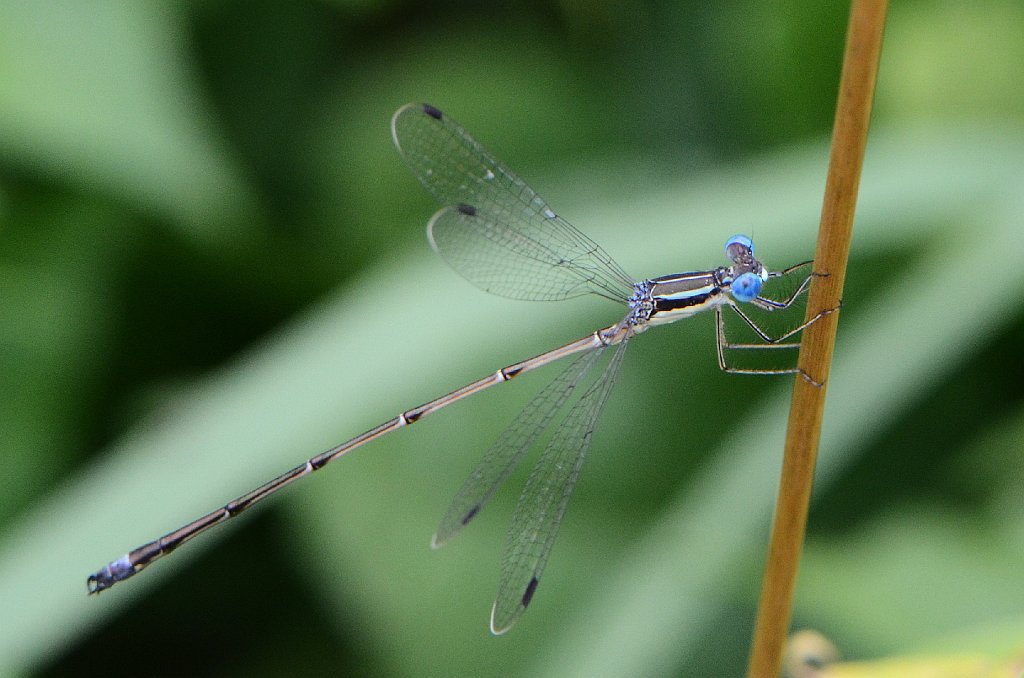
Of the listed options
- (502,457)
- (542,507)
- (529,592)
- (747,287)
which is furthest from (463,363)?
(747,287)

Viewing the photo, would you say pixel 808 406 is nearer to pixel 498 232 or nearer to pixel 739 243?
pixel 739 243

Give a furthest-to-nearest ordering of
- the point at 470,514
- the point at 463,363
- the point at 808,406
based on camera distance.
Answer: the point at 463,363 → the point at 470,514 → the point at 808,406

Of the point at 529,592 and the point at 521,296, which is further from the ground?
the point at 521,296

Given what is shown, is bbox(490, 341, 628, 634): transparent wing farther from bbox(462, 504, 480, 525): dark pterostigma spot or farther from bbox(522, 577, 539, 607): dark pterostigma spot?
bbox(462, 504, 480, 525): dark pterostigma spot

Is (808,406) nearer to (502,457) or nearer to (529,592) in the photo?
(529,592)

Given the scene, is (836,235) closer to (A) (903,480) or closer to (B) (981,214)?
(B) (981,214)

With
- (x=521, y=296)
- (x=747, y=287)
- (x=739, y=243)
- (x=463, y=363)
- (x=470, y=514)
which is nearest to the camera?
(x=747, y=287)

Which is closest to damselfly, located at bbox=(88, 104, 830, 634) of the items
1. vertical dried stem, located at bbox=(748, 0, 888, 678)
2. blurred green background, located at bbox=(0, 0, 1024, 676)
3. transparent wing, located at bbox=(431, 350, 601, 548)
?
transparent wing, located at bbox=(431, 350, 601, 548)

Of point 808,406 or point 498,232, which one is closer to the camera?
point 808,406

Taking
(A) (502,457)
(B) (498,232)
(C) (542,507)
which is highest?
(B) (498,232)
